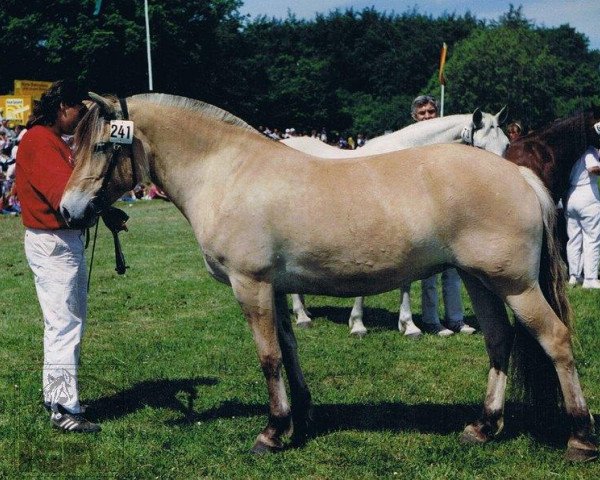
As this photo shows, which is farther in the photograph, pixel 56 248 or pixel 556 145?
pixel 556 145

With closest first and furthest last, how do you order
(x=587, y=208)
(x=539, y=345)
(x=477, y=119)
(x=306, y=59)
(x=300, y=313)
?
(x=539, y=345)
(x=477, y=119)
(x=300, y=313)
(x=587, y=208)
(x=306, y=59)

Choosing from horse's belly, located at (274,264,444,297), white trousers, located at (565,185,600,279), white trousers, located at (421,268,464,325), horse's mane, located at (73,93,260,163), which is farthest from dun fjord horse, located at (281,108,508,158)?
white trousers, located at (565,185,600,279)

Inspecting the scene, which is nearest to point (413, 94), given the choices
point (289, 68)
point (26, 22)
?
point (289, 68)

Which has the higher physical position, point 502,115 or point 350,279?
point 502,115

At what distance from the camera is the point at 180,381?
22.6 feet

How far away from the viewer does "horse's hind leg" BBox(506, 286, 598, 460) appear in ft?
15.8

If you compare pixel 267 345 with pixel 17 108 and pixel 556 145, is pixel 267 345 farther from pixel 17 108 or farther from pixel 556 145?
pixel 17 108

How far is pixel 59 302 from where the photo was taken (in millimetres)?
5512

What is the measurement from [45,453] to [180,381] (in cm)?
189

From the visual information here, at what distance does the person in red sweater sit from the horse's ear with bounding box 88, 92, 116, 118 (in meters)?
0.60

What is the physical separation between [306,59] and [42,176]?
67629 mm

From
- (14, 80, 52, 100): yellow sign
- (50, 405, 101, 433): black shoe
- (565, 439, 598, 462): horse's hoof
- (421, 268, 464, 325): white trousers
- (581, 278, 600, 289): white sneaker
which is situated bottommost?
(581, 278, 600, 289): white sneaker

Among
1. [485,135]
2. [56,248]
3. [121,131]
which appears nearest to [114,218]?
[56,248]

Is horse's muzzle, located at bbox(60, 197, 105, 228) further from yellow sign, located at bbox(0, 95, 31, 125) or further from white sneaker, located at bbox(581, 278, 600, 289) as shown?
yellow sign, located at bbox(0, 95, 31, 125)
